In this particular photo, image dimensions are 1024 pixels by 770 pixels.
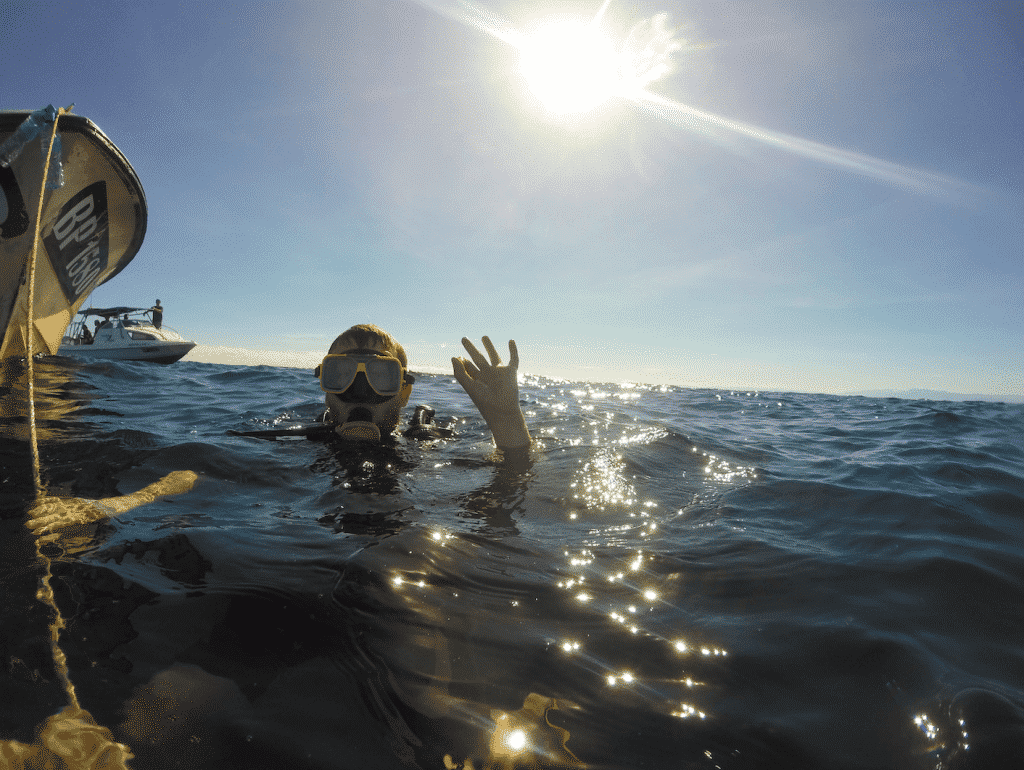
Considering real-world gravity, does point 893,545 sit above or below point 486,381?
below

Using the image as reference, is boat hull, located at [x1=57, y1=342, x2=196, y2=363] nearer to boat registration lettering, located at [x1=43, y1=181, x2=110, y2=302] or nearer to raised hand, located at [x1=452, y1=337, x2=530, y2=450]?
boat registration lettering, located at [x1=43, y1=181, x2=110, y2=302]

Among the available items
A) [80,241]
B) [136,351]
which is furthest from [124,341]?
[80,241]

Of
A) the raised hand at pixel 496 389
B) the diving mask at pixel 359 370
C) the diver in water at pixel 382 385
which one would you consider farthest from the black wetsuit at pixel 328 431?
the raised hand at pixel 496 389

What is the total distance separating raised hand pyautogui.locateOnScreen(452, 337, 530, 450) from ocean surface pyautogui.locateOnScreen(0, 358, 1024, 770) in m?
0.68

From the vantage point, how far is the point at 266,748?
979 mm

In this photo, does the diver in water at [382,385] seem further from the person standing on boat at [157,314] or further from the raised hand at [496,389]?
the person standing on boat at [157,314]

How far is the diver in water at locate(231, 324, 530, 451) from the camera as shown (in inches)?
154

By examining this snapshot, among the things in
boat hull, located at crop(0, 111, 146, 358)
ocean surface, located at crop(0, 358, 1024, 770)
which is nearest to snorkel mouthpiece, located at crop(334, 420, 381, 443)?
ocean surface, located at crop(0, 358, 1024, 770)

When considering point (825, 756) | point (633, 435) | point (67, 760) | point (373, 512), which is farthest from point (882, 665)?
point (633, 435)

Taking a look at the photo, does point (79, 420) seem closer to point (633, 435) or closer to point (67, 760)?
point (67, 760)

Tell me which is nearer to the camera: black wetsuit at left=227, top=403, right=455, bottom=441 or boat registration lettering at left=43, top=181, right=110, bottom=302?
black wetsuit at left=227, top=403, right=455, bottom=441

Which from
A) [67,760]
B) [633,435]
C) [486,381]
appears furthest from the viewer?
[633,435]

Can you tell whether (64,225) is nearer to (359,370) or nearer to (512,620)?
(359,370)

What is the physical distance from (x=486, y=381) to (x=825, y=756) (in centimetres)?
316
